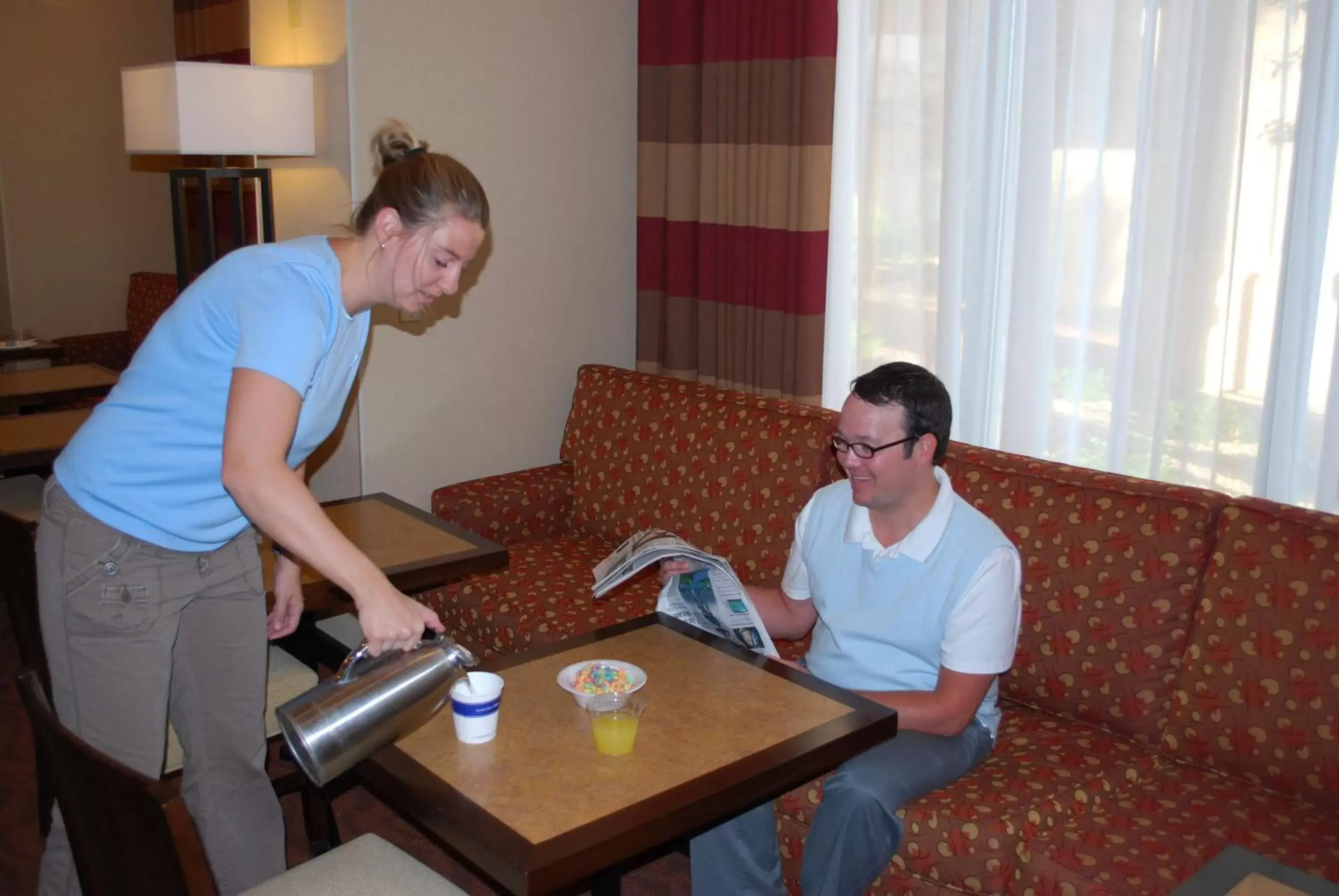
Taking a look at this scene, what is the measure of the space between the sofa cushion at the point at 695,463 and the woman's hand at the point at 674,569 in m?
0.87

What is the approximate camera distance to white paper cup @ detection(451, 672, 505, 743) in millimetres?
1694

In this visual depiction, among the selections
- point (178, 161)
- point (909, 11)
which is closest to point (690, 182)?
point (909, 11)

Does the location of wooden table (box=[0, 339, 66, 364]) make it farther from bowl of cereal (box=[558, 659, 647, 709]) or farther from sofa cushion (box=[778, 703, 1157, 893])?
sofa cushion (box=[778, 703, 1157, 893])

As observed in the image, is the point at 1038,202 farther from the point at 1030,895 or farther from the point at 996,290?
the point at 1030,895

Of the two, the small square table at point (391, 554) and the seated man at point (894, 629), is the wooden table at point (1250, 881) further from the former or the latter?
the small square table at point (391, 554)

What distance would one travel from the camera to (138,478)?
5.90 feet

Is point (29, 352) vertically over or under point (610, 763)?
over

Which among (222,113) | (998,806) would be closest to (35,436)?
(222,113)

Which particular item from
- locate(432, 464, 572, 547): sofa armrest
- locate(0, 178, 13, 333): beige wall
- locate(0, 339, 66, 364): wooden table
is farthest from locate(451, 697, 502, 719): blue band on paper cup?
locate(0, 178, 13, 333): beige wall

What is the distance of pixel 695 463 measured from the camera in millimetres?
3363

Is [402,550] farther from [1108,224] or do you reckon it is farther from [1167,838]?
[1108,224]

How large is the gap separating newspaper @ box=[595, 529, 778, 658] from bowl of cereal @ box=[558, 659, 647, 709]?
14 centimetres

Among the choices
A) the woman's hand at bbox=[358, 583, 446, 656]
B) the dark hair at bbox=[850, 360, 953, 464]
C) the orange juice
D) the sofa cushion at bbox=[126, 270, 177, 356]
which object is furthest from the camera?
the sofa cushion at bbox=[126, 270, 177, 356]

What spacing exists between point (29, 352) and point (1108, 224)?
164 inches
